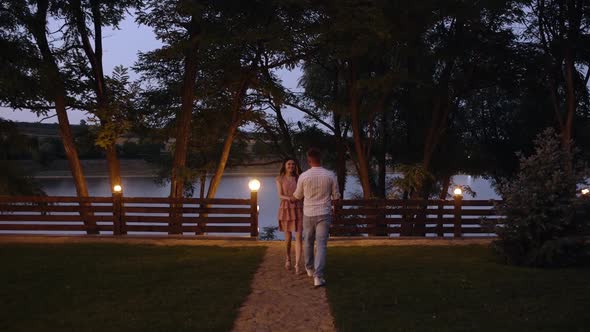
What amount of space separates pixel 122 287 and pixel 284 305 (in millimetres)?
2199

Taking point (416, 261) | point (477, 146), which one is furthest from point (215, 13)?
point (477, 146)

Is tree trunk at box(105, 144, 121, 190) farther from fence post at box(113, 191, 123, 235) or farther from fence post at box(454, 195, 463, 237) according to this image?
fence post at box(454, 195, 463, 237)

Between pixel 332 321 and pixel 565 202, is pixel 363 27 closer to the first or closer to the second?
pixel 565 202

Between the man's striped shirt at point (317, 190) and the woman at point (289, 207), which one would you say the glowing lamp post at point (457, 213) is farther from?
the man's striped shirt at point (317, 190)

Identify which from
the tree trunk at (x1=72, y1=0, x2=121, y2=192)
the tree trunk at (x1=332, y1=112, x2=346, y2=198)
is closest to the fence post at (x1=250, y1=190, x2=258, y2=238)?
the tree trunk at (x1=72, y1=0, x2=121, y2=192)

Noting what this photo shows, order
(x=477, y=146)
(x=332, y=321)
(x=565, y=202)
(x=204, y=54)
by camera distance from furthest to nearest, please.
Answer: (x=477, y=146)
(x=204, y=54)
(x=565, y=202)
(x=332, y=321)

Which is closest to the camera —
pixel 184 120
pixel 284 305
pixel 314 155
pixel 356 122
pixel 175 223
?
pixel 284 305

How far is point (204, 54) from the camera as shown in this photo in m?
15.2

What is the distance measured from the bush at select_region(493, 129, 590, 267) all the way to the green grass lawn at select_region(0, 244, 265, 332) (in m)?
4.14

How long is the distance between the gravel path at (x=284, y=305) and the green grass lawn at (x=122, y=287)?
18cm

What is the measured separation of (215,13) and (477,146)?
11.7 meters

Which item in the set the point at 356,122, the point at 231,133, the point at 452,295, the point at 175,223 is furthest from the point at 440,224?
the point at 452,295

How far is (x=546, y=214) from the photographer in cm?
940

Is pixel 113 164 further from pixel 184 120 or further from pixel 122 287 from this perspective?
pixel 122 287
